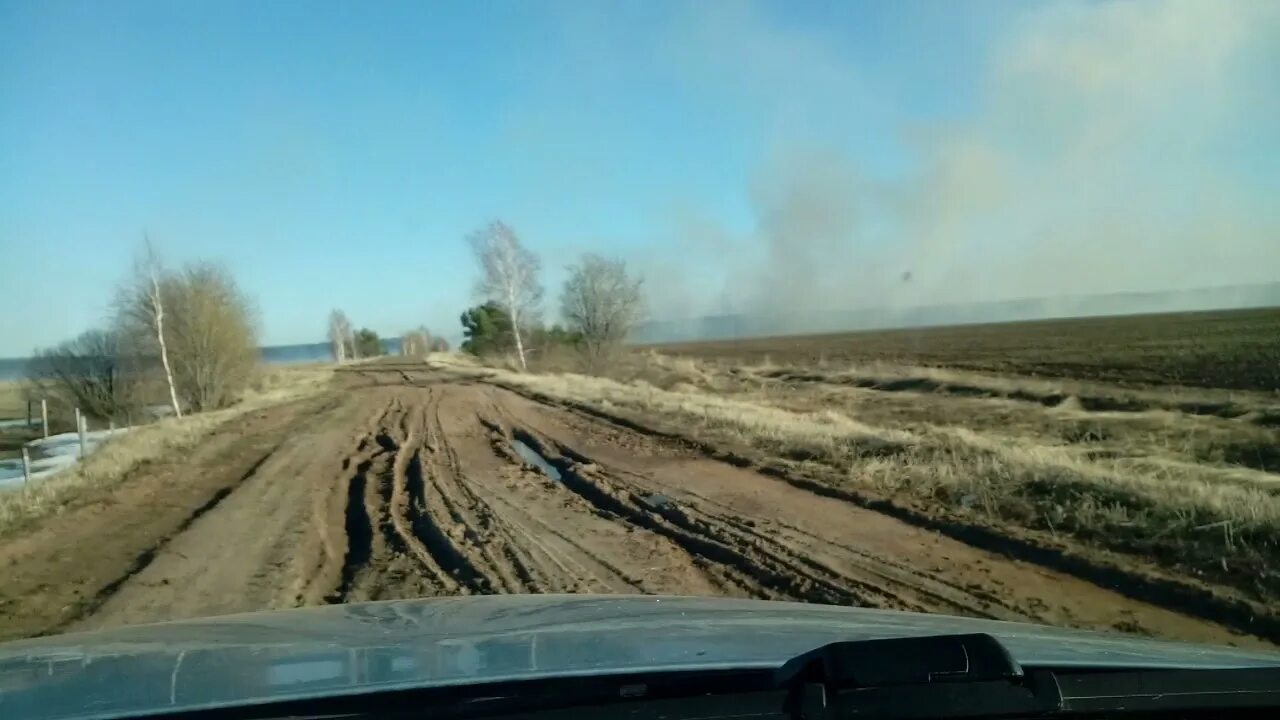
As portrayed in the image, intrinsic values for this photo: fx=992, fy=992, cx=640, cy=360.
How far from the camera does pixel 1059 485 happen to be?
11477 millimetres

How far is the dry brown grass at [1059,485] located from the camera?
8.85 meters

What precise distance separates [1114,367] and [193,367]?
37434 mm

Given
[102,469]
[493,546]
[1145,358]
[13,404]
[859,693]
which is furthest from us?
[13,404]

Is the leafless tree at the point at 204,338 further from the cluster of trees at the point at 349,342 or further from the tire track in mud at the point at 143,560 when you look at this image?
the cluster of trees at the point at 349,342

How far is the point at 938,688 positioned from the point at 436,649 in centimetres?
180

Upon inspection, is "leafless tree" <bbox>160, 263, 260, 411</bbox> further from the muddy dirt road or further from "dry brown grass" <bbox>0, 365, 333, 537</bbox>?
the muddy dirt road

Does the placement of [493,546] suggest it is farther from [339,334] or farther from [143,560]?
[339,334]

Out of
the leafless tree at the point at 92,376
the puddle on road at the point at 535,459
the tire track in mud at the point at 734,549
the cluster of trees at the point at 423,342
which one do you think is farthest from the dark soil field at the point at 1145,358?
the cluster of trees at the point at 423,342

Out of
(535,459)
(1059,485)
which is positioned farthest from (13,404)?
(1059,485)

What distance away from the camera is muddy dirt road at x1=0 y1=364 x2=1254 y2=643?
8.23 meters

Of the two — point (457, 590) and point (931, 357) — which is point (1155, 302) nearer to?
point (931, 357)

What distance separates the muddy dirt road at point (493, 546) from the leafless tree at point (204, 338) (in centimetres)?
2664

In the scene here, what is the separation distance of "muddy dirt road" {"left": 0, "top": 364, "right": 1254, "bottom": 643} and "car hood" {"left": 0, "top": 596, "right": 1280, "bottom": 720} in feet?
12.3

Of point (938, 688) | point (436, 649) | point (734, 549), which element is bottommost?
point (734, 549)
